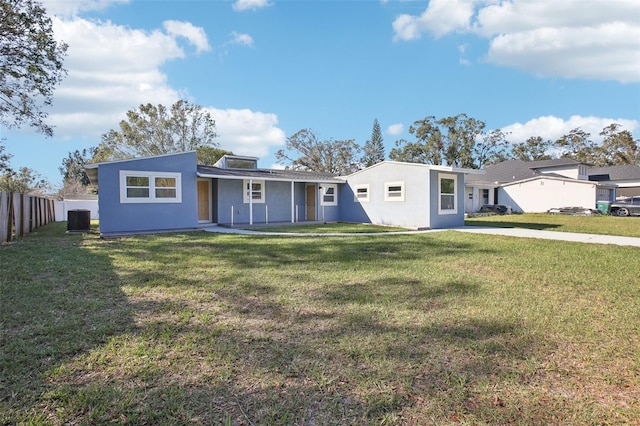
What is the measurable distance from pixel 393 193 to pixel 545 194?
17460 millimetres

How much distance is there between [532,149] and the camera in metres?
49.1

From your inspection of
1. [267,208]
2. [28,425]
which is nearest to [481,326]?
[28,425]

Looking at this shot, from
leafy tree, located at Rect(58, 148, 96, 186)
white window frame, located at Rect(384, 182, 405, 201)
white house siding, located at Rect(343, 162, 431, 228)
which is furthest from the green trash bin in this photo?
leafy tree, located at Rect(58, 148, 96, 186)

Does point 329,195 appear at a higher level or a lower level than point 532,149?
lower

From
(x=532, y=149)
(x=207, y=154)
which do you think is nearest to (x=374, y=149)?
(x=207, y=154)

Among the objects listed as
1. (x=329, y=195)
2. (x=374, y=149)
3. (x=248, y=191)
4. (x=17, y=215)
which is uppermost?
(x=374, y=149)

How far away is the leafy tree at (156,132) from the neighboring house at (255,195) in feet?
64.6

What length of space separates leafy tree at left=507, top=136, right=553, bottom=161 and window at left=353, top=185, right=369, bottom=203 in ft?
128

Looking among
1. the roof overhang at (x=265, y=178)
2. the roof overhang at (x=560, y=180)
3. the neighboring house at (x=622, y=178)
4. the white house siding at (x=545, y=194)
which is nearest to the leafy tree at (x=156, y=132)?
the roof overhang at (x=265, y=178)

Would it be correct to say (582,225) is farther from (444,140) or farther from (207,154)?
(207,154)

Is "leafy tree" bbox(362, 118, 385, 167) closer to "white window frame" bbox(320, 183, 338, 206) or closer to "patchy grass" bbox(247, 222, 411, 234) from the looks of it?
"white window frame" bbox(320, 183, 338, 206)

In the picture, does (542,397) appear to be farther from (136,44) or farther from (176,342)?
(136,44)

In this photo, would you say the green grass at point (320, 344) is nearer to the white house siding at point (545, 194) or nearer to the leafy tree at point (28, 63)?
the leafy tree at point (28, 63)

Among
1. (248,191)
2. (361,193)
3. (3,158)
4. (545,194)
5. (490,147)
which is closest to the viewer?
(3,158)
